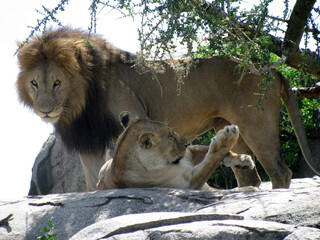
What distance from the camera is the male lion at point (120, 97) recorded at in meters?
6.32

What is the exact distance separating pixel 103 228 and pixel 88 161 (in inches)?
139

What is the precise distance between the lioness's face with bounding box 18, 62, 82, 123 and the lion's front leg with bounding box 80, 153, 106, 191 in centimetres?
44

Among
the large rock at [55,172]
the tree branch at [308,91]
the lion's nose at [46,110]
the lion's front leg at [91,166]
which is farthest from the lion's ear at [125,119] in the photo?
the large rock at [55,172]

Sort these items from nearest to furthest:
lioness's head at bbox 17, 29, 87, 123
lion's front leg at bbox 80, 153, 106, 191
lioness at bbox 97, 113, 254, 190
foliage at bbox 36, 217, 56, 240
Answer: foliage at bbox 36, 217, 56, 240 → lioness at bbox 97, 113, 254, 190 → lioness's head at bbox 17, 29, 87, 123 → lion's front leg at bbox 80, 153, 106, 191

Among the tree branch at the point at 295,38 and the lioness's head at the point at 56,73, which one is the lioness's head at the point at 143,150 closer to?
the tree branch at the point at 295,38

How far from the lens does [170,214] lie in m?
3.12

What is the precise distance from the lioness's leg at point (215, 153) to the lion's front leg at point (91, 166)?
1829 millimetres

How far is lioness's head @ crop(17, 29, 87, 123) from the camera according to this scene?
6.26 metres

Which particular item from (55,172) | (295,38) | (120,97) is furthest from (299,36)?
(55,172)

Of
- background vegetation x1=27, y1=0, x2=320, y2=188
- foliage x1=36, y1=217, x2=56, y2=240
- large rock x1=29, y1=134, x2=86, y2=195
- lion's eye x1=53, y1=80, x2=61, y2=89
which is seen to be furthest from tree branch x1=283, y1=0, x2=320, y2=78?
large rock x1=29, y1=134, x2=86, y2=195

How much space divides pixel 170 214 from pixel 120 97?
3.38 metres

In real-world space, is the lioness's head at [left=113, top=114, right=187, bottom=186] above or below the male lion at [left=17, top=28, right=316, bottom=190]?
below

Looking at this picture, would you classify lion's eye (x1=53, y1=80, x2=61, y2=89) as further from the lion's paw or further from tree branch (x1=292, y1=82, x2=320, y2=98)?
tree branch (x1=292, y1=82, x2=320, y2=98)

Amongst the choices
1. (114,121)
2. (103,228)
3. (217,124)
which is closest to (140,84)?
(114,121)
